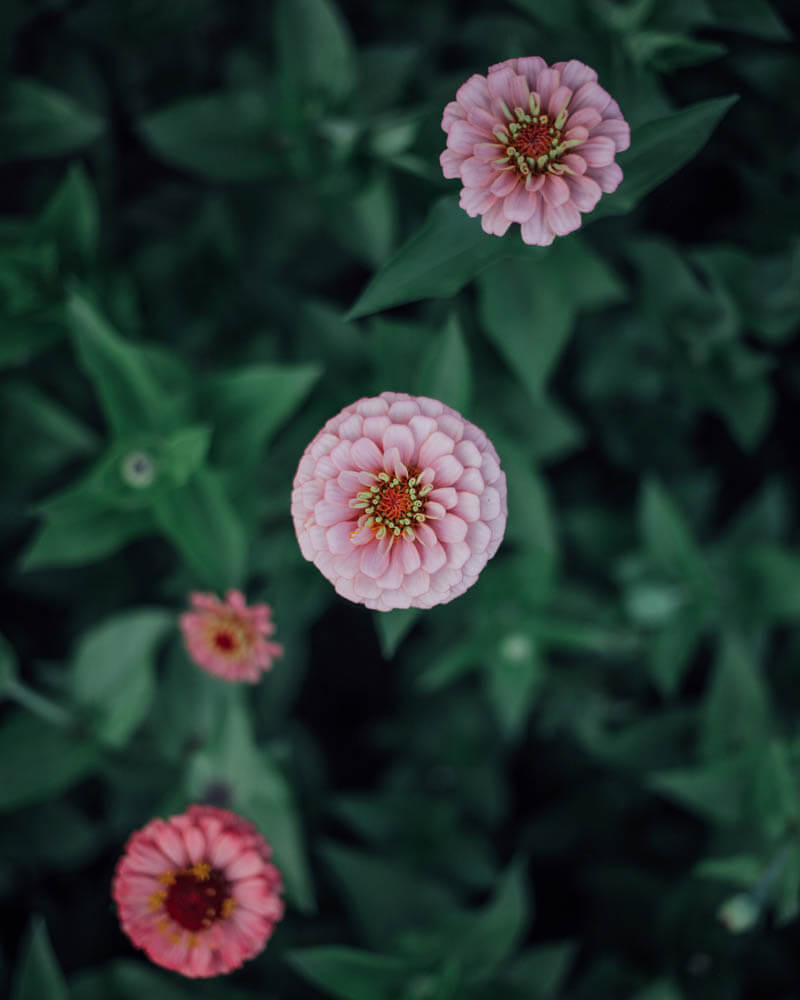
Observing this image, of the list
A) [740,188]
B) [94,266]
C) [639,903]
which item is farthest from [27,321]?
[639,903]

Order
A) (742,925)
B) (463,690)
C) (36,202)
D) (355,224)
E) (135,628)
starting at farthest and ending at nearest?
(463,690) < (36,202) < (355,224) < (135,628) < (742,925)

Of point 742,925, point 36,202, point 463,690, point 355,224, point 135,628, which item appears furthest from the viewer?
point 463,690

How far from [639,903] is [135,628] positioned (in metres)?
1.03

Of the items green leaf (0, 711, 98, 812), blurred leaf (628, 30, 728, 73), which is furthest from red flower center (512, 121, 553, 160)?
green leaf (0, 711, 98, 812)

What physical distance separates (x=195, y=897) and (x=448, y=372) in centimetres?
60

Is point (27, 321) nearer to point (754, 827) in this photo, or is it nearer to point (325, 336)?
point (325, 336)

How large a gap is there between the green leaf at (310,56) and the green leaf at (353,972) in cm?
115

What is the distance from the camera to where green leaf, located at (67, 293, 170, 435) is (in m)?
1.02

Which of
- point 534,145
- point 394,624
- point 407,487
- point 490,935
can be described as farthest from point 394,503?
point 490,935

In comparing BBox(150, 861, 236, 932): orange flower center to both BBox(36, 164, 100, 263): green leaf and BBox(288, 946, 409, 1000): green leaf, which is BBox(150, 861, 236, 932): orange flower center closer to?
BBox(288, 946, 409, 1000): green leaf

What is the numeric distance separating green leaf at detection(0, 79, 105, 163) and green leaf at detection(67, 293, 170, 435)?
15.8 inches

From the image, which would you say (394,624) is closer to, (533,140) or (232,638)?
(232,638)

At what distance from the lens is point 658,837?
160 centimetres

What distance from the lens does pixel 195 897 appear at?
85 centimetres
